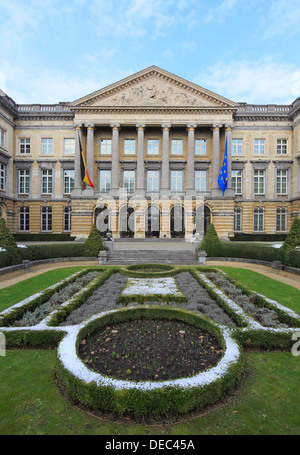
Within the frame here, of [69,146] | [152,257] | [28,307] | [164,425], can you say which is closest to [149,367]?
[164,425]

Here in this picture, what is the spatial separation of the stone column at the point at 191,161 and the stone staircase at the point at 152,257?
12.4 meters

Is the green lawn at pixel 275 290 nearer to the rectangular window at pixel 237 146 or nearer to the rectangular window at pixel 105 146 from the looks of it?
the rectangular window at pixel 237 146

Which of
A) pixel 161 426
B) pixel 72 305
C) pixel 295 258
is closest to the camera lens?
pixel 161 426

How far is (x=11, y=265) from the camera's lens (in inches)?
529

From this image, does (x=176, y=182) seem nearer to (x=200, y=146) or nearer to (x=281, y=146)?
(x=200, y=146)

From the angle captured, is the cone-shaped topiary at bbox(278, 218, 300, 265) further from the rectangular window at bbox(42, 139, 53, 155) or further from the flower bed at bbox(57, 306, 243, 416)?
the rectangular window at bbox(42, 139, 53, 155)

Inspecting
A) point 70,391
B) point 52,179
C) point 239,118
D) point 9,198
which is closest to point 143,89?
point 239,118

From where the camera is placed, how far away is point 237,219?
1287 inches

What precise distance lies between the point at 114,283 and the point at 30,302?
3637 mm

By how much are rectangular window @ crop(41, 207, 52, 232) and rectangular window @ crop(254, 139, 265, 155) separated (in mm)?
28796

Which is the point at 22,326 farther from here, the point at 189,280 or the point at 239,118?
the point at 239,118

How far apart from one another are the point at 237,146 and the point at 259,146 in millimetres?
2987

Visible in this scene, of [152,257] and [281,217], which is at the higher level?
[281,217]
